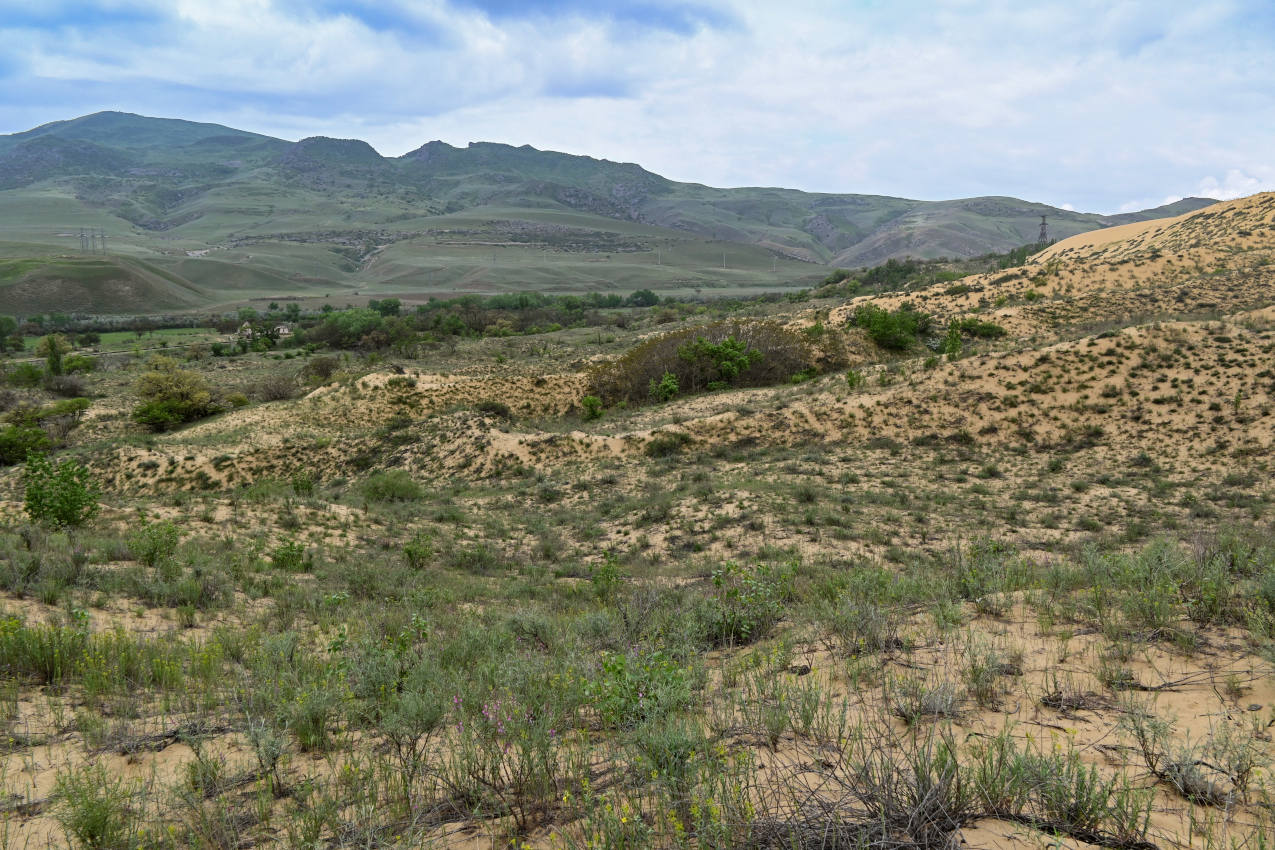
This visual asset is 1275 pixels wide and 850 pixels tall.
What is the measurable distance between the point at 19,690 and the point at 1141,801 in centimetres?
665

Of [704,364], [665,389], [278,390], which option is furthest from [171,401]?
[704,364]

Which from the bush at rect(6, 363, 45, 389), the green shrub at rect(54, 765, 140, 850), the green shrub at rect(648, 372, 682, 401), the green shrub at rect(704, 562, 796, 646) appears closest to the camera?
the green shrub at rect(54, 765, 140, 850)

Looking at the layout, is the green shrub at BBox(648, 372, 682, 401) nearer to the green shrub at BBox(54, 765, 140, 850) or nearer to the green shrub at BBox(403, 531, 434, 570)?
the green shrub at BBox(403, 531, 434, 570)

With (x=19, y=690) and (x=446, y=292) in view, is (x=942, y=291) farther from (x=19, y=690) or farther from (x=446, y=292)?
(x=446, y=292)

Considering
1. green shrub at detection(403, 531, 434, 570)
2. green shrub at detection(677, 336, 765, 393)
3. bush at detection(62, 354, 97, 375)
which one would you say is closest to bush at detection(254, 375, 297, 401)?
bush at detection(62, 354, 97, 375)

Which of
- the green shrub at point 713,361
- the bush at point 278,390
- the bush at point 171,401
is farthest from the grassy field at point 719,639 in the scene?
the bush at point 278,390

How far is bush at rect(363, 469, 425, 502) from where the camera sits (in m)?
18.4

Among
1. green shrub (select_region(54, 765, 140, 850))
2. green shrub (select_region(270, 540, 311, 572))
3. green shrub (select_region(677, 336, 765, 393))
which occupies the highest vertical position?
green shrub (select_region(677, 336, 765, 393))

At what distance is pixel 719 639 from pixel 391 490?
1518 cm

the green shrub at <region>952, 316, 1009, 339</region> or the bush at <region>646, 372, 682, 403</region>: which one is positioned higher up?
the green shrub at <region>952, 316, 1009, 339</region>

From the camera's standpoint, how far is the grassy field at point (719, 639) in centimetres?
284

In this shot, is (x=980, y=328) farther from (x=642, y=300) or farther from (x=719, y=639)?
(x=642, y=300)

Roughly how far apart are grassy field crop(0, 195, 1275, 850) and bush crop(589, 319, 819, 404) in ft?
31.3

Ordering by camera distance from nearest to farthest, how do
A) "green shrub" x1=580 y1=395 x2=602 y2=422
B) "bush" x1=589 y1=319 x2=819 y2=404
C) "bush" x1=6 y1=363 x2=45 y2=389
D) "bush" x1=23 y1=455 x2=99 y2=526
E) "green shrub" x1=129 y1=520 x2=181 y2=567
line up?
"green shrub" x1=129 y1=520 x2=181 y2=567 < "bush" x1=23 y1=455 x2=99 y2=526 < "green shrub" x1=580 y1=395 x2=602 y2=422 < "bush" x1=589 y1=319 x2=819 y2=404 < "bush" x1=6 y1=363 x2=45 y2=389
